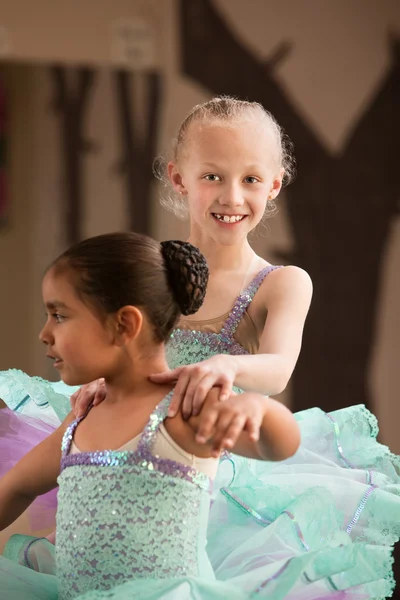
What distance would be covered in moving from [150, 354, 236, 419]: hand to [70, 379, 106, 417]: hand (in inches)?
4.7

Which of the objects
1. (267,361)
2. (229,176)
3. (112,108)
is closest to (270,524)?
(267,361)

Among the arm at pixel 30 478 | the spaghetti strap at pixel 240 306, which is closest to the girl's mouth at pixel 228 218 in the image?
the spaghetti strap at pixel 240 306

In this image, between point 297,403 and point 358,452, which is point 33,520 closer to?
point 358,452

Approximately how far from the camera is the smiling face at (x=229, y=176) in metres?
1.54

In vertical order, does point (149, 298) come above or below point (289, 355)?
above

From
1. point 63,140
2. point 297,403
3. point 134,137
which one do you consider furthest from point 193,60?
point 297,403

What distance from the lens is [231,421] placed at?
103 centimetres

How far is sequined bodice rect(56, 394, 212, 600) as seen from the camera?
1.10 metres

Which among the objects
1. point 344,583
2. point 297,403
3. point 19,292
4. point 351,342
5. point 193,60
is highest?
point 193,60

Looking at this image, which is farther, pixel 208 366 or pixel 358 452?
pixel 358 452

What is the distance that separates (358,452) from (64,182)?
1.91m

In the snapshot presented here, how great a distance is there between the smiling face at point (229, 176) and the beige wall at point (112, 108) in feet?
5.57

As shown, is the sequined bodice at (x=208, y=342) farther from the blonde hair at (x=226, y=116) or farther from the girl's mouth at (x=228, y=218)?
the blonde hair at (x=226, y=116)

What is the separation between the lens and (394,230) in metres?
3.55
